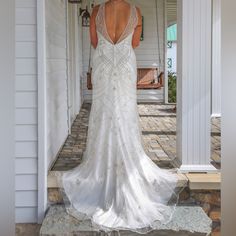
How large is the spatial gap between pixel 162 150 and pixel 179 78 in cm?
118

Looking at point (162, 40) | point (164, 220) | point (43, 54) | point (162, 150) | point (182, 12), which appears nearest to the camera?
point (164, 220)

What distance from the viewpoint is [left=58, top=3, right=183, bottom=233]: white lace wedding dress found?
3252 millimetres

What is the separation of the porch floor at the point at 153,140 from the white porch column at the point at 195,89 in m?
0.33

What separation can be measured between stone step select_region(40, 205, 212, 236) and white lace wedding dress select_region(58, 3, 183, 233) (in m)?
0.11

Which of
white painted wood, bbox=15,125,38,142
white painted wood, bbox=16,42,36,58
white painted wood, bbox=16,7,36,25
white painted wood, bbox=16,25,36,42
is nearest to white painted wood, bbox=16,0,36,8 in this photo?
white painted wood, bbox=16,7,36,25

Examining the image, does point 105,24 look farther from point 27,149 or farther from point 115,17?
point 27,149

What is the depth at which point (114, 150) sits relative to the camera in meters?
3.37

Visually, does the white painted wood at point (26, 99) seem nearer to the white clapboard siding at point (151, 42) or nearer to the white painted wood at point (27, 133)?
the white painted wood at point (27, 133)

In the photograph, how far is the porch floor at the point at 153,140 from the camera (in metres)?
4.17

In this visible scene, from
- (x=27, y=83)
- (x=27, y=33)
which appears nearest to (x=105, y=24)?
(x=27, y=33)
